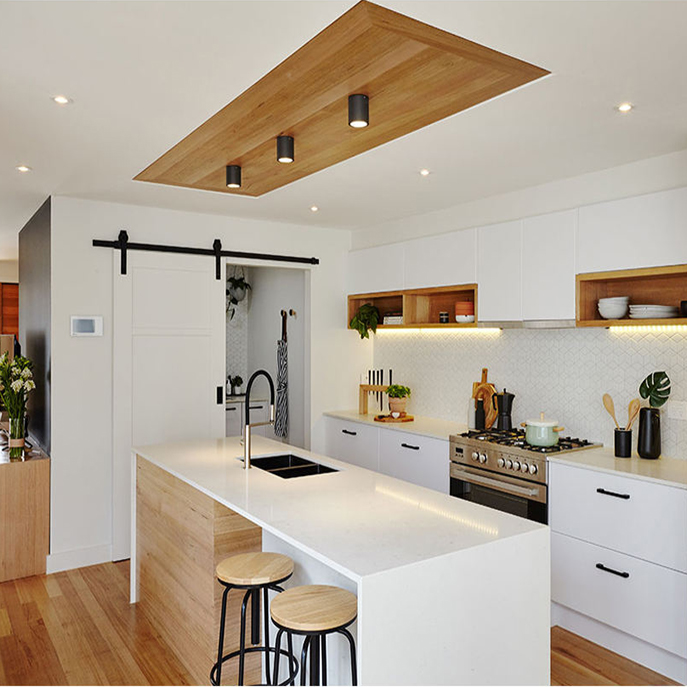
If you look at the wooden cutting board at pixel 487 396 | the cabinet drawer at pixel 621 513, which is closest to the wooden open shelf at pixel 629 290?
the cabinet drawer at pixel 621 513

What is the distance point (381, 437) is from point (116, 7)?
360 cm

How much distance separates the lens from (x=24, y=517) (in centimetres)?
422

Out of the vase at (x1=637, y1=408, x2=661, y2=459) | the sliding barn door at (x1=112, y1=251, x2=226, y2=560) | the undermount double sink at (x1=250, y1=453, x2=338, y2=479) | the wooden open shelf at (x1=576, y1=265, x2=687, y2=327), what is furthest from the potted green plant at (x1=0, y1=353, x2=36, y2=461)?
the vase at (x1=637, y1=408, x2=661, y2=459)

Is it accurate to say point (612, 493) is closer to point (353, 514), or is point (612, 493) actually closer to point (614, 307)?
point (614, 307)

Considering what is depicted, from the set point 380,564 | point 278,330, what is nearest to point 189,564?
point 380,564

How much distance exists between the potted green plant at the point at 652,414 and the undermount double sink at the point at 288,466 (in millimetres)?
1681

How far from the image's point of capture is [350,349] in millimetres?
5695

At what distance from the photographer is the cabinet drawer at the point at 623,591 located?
2.91 meters

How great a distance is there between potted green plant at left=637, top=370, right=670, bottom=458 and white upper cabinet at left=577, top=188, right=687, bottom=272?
63 cm

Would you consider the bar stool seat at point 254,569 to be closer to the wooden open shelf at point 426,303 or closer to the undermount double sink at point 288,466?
the undermount double sink at point 288,466

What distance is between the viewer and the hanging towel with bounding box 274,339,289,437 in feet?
20.7

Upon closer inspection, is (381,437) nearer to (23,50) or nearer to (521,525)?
(521,525)

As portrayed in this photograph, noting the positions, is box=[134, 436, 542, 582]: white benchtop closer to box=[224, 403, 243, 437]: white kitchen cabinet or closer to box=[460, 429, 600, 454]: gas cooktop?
box=[460, 429, 600, 454]: gas cooktop

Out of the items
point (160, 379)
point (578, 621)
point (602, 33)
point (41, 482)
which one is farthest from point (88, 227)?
point (578, 621)
